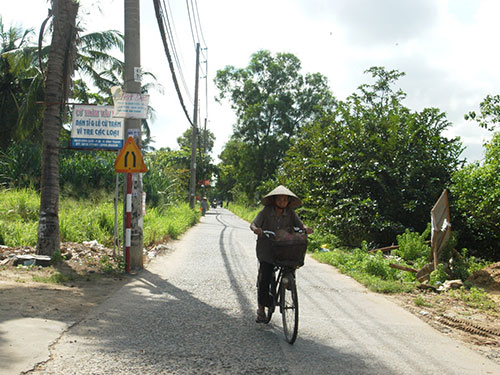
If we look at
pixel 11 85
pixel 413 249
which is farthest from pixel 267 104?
pixel 413 249

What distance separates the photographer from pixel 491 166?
10016 mm

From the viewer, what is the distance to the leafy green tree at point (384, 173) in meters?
14.4

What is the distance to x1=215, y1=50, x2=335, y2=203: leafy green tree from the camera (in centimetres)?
4147

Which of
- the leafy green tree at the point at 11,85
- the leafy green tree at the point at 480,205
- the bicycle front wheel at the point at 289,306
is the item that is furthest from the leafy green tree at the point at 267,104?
the bicycle front wheel at the point at 289,306

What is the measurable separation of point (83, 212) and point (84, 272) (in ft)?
18.1

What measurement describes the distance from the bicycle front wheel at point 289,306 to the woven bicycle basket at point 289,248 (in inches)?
9.1

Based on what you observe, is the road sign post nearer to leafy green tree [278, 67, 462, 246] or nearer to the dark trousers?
the dark trousers

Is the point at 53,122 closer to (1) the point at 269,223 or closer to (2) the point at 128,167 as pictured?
(2) the point at 128,167

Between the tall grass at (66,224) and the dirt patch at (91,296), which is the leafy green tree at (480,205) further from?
the tall grass at (66,224)

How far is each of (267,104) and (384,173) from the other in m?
27.0

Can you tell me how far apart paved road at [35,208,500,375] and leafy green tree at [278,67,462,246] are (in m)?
6.84

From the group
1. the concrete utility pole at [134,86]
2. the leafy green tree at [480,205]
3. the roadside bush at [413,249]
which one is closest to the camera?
the concrete utility pole at [134,86]

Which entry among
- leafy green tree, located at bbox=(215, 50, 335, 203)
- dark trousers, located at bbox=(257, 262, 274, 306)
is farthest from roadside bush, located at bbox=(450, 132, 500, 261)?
leafy green tree, located at bbox=(215, 50, 335, 203)

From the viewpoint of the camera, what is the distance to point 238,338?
493cm
